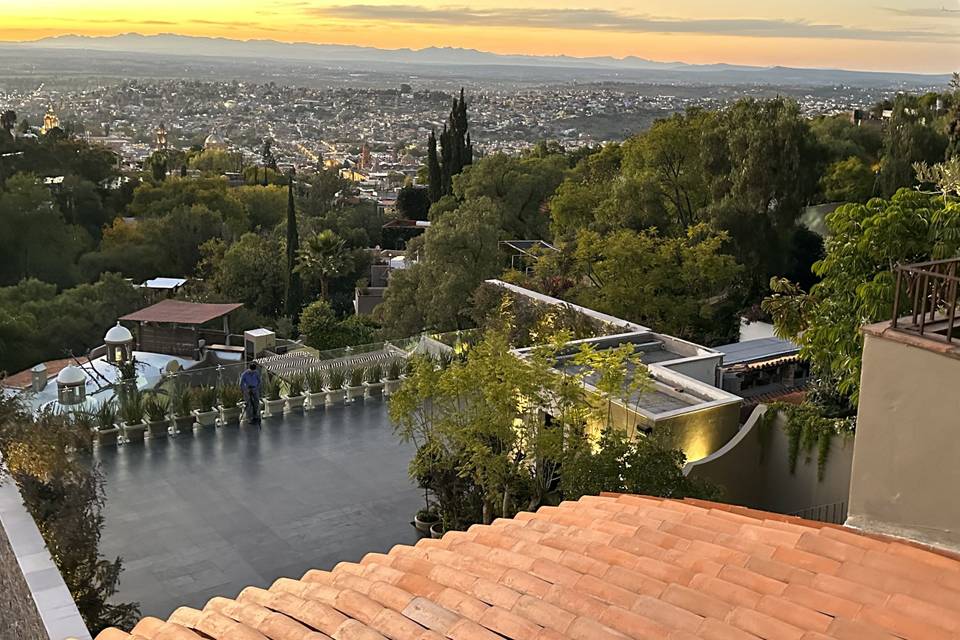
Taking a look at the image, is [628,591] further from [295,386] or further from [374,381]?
[374,381]

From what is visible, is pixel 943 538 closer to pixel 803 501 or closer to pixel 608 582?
pixel 608 582

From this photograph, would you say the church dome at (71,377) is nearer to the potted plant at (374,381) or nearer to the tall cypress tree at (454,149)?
the potted plant at (374,381)

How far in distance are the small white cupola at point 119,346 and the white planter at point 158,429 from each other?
5.68 m

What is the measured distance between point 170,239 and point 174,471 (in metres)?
38.8

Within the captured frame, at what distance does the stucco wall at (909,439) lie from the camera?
5242mm

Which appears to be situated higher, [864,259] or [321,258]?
[864,259]

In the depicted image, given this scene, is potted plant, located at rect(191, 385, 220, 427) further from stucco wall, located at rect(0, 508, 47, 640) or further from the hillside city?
stucco wall, located at rect(0, 508, 47, 640)

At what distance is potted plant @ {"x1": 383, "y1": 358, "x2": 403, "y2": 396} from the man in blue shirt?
249 cm

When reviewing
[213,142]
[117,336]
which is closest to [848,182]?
→ [117,336]

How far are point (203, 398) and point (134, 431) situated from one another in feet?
3.94

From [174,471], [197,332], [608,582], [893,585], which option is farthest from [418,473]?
[197,332]

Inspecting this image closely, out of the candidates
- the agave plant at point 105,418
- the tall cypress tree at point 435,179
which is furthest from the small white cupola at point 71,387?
the tall cypress tree at point 435,179

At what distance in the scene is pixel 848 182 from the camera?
27.4m

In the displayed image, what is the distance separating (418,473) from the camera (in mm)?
12016
